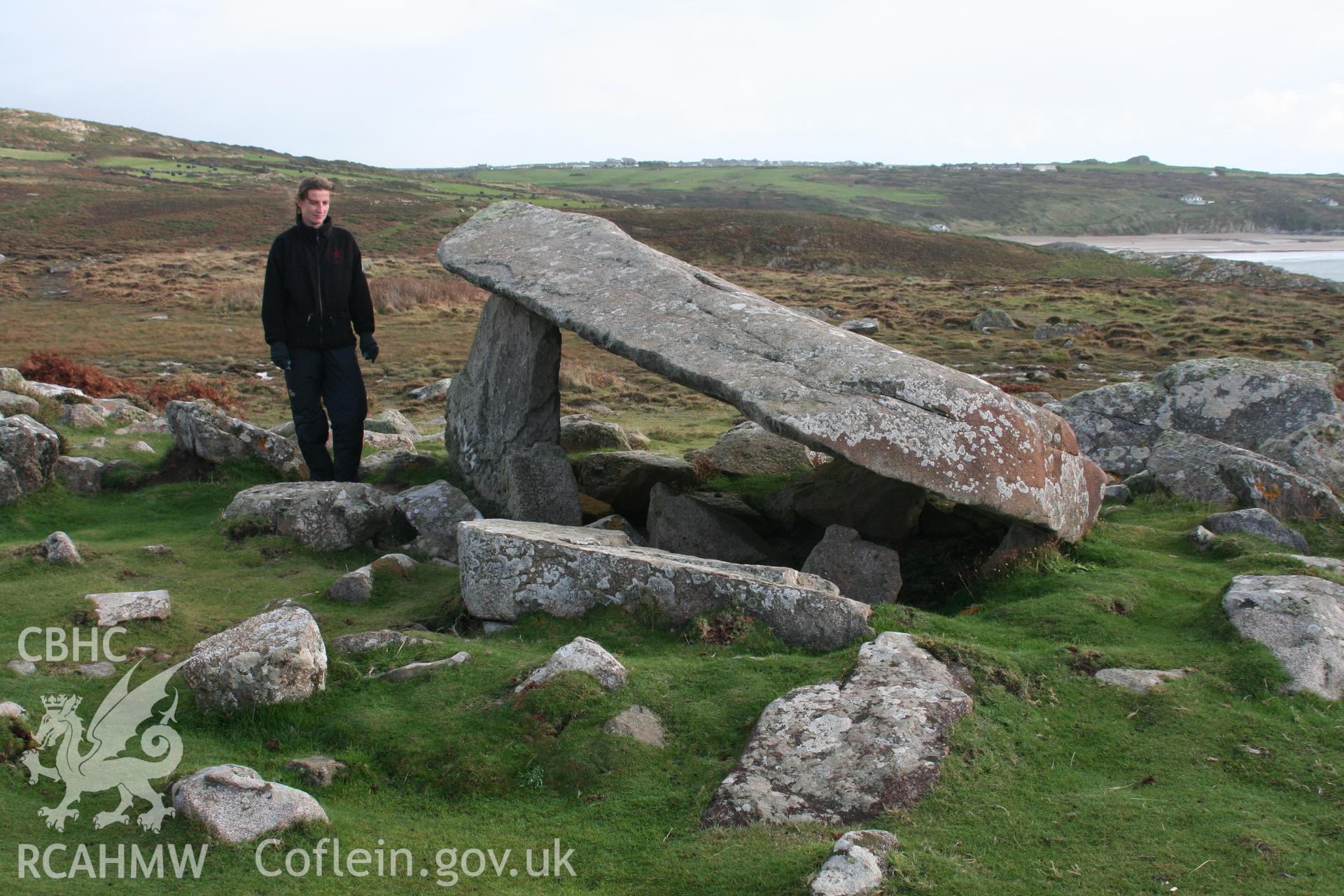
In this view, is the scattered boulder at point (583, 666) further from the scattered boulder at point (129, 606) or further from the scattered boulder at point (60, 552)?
the scattered boulder at point (60, 552)

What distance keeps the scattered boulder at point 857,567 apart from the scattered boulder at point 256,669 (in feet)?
12.7

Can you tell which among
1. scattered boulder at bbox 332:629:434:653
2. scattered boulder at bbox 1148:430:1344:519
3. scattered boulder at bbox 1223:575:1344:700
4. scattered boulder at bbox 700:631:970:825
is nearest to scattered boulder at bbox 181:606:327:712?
scattered boulder at bbox 332:629:434:653

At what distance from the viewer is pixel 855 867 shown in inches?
166

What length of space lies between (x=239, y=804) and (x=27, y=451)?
6.66 m

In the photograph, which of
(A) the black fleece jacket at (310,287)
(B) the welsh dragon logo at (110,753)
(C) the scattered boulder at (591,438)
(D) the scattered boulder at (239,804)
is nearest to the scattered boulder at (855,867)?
(D) the scattered boulder at (239,804)

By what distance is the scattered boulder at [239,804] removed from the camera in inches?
176

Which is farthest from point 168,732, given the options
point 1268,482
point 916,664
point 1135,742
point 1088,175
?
point 1088,175

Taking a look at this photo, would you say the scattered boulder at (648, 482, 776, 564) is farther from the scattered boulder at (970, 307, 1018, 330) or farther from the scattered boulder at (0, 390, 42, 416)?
the scattered boulder at (970, 307, 1018, 330)

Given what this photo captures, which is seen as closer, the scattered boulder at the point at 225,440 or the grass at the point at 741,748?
the grass at the point at 741,748

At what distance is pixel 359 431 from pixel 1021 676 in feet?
23.7

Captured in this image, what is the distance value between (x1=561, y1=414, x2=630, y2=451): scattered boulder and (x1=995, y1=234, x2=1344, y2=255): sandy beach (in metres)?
74.0

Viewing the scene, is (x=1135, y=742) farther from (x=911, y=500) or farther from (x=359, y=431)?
(x=359, y=431)

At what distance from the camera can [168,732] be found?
17.4ft

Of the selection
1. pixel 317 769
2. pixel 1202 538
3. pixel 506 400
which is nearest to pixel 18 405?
pixel 506 400
